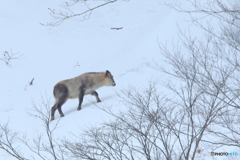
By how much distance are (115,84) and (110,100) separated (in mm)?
1583

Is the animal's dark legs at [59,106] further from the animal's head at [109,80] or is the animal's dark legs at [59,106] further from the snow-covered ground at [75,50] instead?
the animal's head at [109,80]

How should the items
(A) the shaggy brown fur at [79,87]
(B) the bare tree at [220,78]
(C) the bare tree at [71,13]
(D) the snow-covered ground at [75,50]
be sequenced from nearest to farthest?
(C) the bare tree at [71,13] → (B) the bare tree at [220,78] → (A) the shaggy brown fur at [79,87] → (D) the snow-covered ground at [75,50]

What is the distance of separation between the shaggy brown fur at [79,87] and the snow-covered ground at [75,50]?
41cm

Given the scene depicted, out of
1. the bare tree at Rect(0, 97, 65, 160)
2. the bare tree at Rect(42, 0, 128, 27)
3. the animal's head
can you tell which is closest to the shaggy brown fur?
the animal's head

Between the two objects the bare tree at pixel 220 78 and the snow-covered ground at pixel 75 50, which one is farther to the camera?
the snow-covered ground at pixel 75 50

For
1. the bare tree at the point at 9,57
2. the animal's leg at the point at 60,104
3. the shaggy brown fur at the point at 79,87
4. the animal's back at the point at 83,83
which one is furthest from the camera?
the bare tree at the point at 9,57

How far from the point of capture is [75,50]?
18656mm

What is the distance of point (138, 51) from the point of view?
17.3 metres

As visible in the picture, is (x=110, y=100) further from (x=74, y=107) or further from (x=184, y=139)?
(x=184, y=139)

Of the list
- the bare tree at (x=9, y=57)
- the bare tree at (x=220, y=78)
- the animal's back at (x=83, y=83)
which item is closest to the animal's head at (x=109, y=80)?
the animal's back at (x=83, y=83)

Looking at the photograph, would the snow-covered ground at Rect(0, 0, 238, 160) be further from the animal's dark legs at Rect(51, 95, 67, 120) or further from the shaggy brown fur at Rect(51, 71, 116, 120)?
the shaggy brown fur at Rect(51, 71, 116, 120)

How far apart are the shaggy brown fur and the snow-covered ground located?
1.33 ft

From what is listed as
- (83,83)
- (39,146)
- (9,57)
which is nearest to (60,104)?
(83,83)

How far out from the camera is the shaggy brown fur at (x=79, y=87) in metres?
12.7
